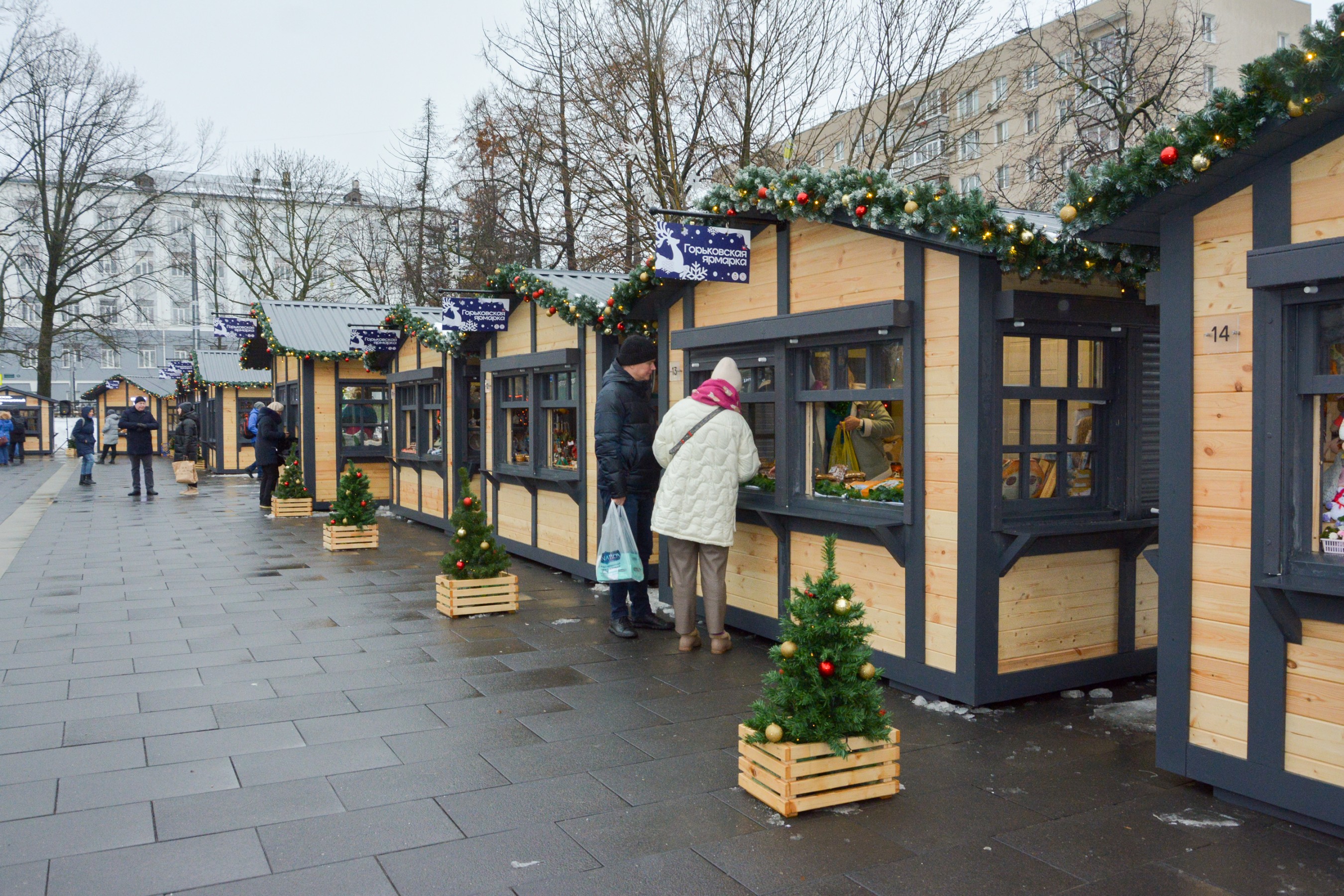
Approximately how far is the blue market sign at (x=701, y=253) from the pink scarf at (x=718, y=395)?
2.43 feet

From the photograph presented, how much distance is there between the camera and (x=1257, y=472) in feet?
13.7

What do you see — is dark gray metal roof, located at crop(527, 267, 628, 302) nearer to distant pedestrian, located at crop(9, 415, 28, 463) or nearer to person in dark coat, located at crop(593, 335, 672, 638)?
person in dark coat, located at crop(593, 335, 672, 638)

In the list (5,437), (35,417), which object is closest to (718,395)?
(5,437)

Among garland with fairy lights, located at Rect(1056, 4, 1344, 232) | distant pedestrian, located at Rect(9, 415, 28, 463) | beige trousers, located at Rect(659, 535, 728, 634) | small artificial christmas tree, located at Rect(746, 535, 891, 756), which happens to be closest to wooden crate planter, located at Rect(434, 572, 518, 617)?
beige trousers, located at Rect(659, 535, 728, 634)

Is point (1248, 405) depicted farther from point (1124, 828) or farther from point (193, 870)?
point (193, 870)

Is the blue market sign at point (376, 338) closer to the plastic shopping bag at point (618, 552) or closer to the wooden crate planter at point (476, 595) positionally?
the wooden crate planter at point (476, 595)

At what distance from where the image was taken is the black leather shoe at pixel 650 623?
7.79 m

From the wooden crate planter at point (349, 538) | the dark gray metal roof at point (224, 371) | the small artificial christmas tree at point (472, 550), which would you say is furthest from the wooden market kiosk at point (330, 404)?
the dark gray metal roof at point (224, 371)

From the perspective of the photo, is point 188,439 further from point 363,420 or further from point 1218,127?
point 1218,127

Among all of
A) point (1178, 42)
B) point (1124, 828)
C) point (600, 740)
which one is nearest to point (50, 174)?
point (1178, 42)

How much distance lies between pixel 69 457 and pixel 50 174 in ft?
36.9

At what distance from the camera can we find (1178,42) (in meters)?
15.1

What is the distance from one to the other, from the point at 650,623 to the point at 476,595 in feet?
4.94

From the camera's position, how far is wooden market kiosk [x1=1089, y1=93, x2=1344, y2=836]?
13.1 ft
